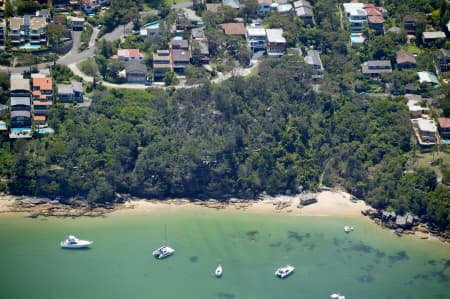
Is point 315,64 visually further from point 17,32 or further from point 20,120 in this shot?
point 20,120

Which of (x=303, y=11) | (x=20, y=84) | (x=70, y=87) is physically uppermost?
(x=303, y=11)

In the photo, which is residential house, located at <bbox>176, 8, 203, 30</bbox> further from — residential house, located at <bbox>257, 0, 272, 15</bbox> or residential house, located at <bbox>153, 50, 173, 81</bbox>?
residential house, located at <bbox>257, 0, 272, 15</bbox>

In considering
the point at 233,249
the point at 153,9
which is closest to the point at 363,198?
the point at 233,249

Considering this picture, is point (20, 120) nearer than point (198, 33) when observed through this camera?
Yes

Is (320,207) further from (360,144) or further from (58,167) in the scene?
(58,167)

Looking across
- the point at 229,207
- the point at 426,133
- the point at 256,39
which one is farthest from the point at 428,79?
the point at 229,207
